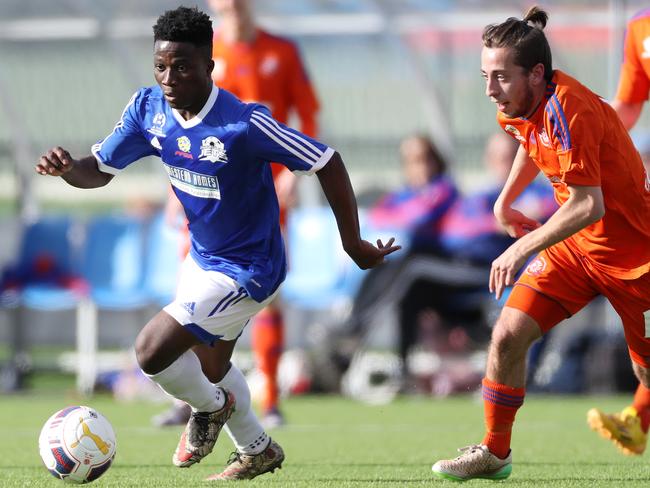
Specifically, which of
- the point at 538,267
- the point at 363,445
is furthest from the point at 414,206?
the point at 538,267

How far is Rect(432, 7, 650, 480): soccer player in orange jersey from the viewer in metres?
5.03

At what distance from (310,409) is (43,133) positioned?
16.3ft

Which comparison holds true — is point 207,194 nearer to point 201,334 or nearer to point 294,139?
point 294,139

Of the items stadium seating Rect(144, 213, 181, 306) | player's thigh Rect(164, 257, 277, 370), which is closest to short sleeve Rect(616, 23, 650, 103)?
player's thigh Rect(164, 257, 277, 370)

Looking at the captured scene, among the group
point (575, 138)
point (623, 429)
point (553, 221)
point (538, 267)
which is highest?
point (575, 138)

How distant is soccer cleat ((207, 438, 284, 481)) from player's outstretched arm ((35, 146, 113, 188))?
1.30 meters

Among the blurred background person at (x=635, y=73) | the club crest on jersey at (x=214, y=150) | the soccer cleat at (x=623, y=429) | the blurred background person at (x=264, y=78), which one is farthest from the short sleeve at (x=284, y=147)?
the blurred background person at (x=264, y=78)

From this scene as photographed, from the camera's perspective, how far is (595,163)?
5.03 m

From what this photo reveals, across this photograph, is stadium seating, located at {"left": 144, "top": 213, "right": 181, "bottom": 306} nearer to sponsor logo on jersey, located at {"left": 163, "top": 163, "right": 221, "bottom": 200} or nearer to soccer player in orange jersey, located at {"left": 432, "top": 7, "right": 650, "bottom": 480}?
sponsor logo on jersey, located at {"left": 163, "top": 163, "right": 221, "bottom": 200}

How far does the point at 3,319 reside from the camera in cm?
1271

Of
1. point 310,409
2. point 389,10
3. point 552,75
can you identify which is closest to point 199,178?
point 552,75

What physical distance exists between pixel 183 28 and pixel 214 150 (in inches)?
19.2

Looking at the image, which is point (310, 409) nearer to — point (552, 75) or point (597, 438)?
point (597, 438)

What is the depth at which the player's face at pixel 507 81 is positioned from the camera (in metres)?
5.07
